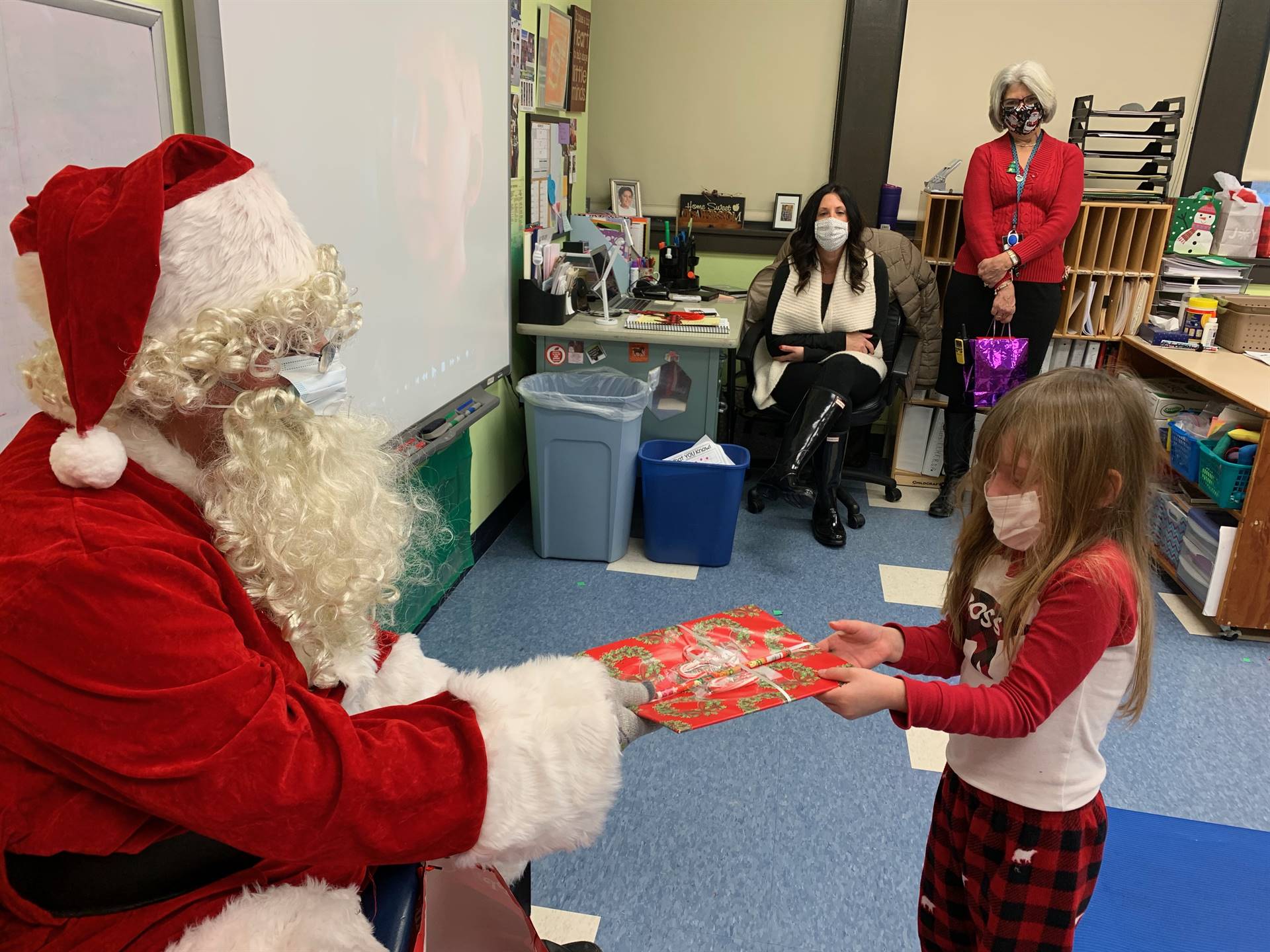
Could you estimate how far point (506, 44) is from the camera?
2736mm

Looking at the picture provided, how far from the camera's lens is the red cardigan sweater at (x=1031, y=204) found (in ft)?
11.1

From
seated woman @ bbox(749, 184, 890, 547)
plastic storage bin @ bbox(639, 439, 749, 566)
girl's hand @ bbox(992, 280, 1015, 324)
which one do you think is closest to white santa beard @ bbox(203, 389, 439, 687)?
plastic storage bin @ bbox(639, 439, 749, 566)

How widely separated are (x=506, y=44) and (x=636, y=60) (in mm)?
1627

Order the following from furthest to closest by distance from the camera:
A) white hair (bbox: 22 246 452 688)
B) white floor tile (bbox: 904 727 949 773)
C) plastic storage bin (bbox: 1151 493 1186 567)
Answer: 1. plastic storage bin (bbox: 1151 493 1186 567)
2. white floor tile (bbox: 904 727 949 773)
3. white hair (bbox: 22 246 452 688)

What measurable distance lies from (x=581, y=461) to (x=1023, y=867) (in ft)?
6.80

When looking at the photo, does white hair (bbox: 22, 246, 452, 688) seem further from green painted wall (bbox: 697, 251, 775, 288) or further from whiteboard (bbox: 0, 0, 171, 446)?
green painted wall (bbox: 697, 251, 775, 288)

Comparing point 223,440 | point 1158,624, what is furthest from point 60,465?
point 1158,624

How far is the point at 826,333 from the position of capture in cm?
355

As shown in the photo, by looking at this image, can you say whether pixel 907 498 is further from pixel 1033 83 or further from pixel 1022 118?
pixel 1033 83

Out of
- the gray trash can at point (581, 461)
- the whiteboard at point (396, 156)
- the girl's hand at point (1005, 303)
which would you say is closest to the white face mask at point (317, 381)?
the whiteboard at point (396, 156)

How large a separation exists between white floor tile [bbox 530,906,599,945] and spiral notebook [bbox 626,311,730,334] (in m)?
2.04

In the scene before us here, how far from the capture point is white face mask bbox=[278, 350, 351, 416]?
2.99 feet

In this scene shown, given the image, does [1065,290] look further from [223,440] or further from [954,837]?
[223,440]

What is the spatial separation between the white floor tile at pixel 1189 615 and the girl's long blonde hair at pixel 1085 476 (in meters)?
2.01
